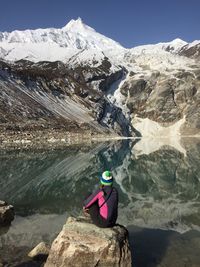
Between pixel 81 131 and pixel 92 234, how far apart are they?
146365 mm

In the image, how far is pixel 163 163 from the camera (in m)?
71.7

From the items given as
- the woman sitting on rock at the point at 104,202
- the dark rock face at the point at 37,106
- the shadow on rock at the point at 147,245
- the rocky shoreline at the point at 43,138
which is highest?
the dark rock face at the point at 37,106

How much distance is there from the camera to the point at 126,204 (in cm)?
3416

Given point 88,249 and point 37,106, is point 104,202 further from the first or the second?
point 37,106

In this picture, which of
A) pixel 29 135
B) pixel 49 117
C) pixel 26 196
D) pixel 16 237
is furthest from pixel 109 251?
pixel 49 117

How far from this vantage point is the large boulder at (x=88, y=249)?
16.4 metres

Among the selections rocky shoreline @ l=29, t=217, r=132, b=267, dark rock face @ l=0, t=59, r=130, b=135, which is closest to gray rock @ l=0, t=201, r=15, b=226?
rocky shoreline @ l=29, t=217, r=132, b=267

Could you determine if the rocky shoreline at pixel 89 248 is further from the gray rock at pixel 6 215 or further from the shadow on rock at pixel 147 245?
the gray rock at pixel 6 215

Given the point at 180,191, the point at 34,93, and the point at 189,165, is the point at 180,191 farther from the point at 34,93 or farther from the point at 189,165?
the point at 34,93

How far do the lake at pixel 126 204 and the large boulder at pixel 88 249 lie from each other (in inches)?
128

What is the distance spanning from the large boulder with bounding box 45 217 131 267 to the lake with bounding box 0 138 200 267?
3.25 m

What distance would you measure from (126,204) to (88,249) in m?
18.0

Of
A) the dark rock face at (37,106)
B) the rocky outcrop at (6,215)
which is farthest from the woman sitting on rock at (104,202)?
the dark rock face at (37,106)

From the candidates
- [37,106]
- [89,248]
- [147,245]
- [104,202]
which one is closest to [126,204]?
[147,245]
